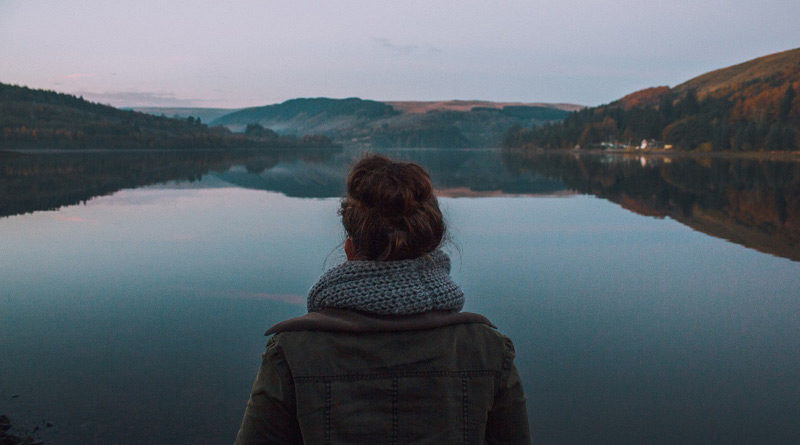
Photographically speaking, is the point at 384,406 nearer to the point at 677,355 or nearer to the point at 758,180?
the point at 677,355

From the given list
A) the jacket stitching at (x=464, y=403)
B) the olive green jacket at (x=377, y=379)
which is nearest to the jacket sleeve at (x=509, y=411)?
the olive green jacket at (x=377, y=379)

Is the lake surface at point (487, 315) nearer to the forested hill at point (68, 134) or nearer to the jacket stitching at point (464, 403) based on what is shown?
the jacket stitching at point (464, 403)

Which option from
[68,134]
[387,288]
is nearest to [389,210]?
[387,288]

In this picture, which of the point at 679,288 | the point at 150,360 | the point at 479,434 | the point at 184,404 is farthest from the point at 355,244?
the point at 679,288

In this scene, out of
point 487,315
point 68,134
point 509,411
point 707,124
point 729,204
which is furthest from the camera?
point 68,134

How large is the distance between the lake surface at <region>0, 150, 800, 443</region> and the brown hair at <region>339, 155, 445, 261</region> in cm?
56

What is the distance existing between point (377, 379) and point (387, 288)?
31cm

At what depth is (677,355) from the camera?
698 centimetres

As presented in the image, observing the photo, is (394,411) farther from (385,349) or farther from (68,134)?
(68,134)

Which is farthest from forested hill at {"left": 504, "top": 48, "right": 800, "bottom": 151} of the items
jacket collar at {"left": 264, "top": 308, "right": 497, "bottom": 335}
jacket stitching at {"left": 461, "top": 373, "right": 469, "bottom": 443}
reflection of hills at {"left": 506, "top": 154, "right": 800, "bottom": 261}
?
jacket collar at {"left": 264, "top": 308, "right": 497, "bottom": 335}

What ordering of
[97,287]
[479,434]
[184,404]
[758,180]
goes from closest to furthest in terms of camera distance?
[479,434] → [184,404] → [97,287] → [758,180]

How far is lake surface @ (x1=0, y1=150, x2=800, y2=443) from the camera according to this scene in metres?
5.44

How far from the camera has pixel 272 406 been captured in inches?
76.0

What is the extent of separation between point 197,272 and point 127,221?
9.11 m
